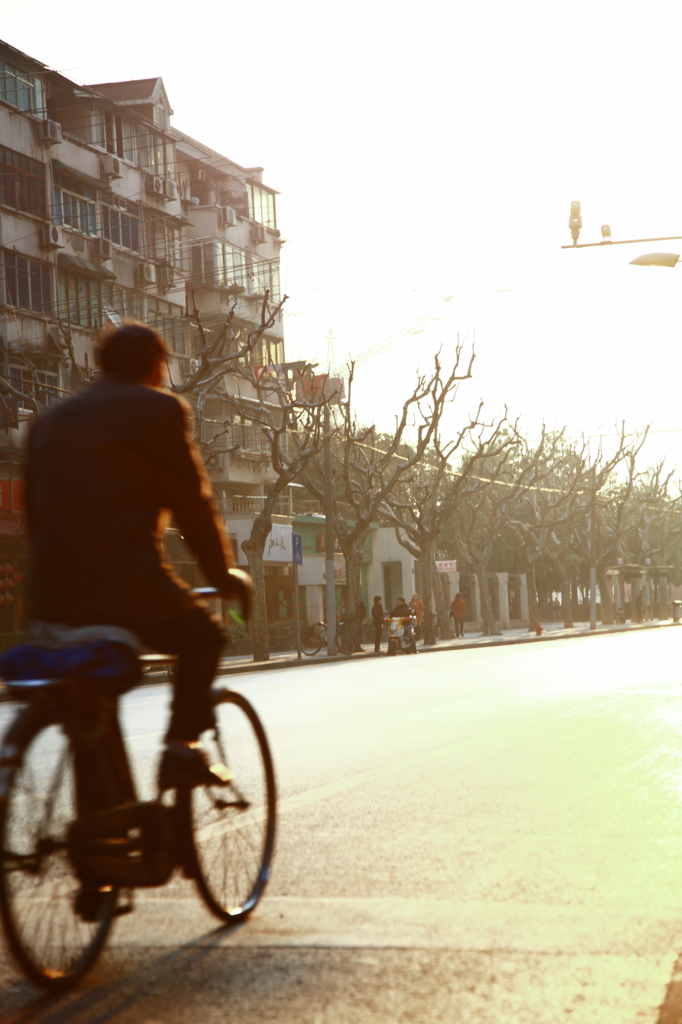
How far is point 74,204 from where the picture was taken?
42.8m

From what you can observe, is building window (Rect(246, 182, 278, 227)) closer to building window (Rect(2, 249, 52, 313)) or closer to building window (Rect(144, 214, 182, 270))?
building window (Rect(144, 214, 182, 270))

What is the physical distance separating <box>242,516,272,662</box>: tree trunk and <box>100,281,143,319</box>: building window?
1287cm

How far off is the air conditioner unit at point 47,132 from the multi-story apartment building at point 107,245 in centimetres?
4

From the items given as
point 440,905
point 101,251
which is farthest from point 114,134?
point 440,905

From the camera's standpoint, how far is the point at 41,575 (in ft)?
13.0

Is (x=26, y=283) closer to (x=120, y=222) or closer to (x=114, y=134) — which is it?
(x=120, y=222)

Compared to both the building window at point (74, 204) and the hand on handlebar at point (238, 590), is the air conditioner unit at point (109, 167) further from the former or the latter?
the hand on handlebar at point (238, 590)

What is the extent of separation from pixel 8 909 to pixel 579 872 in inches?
102

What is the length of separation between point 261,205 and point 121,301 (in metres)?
15.2

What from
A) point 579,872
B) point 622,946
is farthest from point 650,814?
point 622,946

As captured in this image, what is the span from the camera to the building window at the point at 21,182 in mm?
38875

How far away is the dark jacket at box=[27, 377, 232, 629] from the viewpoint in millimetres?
3930

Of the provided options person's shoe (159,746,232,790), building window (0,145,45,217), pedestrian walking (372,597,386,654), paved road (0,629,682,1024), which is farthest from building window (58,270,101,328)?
person's shoe (159,746,232,790)

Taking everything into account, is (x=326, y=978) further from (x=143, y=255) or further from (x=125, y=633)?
(x=143, y=255)
